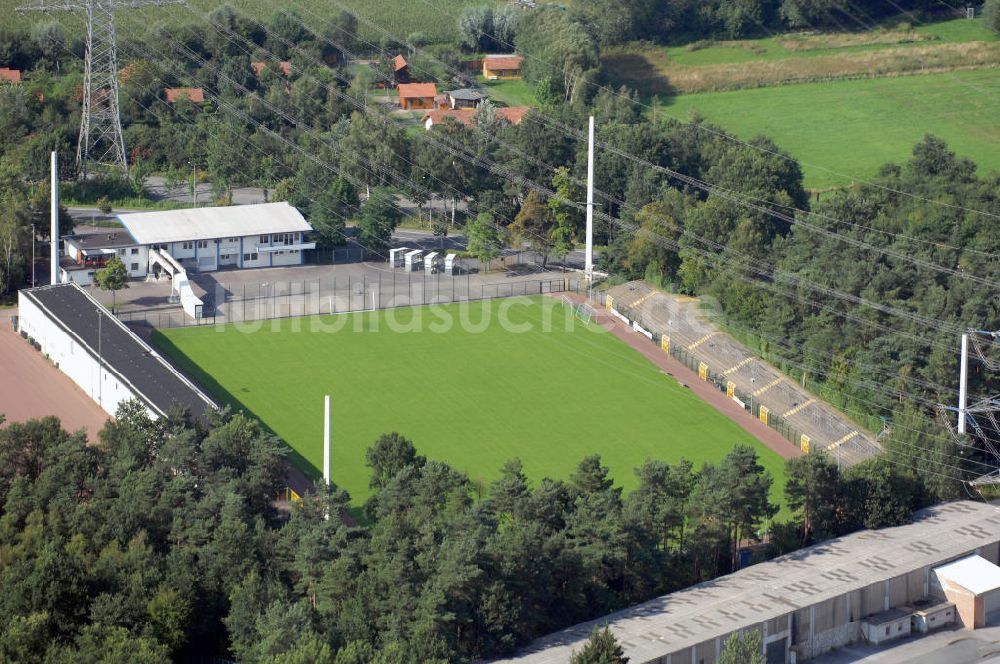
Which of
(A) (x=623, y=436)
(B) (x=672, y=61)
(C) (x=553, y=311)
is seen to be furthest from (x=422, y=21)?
(A) (x=623, y=436)

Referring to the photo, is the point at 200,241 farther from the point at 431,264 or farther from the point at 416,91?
the point at 416,91

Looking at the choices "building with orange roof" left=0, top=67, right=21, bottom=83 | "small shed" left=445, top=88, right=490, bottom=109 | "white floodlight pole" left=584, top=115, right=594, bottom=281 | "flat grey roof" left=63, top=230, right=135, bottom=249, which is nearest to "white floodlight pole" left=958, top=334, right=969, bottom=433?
"white floodlight pole" left=584, top=115, right=594, bottom=281

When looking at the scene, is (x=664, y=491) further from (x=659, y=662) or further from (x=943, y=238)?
(x=943, y=238)

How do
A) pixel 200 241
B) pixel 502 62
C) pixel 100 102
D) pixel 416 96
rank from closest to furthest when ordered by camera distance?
pixel 200 241 → pixel 100 102 → pixel 416 96 → pixel 502 62

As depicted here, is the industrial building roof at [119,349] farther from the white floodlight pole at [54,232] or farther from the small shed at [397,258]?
the small shed at [397,258]

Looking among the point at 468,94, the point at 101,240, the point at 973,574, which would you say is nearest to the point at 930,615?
the point at 973,574

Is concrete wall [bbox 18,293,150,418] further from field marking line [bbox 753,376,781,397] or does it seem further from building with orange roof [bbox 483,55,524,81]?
building with orange roof [bbox 483,55,524,81]
